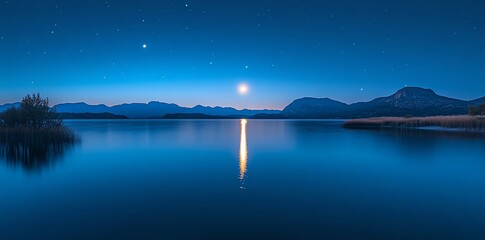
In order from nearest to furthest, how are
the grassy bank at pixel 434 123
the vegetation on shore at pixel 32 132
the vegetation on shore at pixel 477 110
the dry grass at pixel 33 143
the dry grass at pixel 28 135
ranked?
the dry grass at pixel 33 143 < the vegetation on shore at pixel 32 132 < the dry grass at pixel 28 135 < the grassy bank at pixel 434 123 < the vegetation on shore at pixel 477 110

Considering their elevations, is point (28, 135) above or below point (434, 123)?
below

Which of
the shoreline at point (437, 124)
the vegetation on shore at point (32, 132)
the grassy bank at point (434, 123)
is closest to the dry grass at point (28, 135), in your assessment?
the vegetation on shore at point (32, 132)

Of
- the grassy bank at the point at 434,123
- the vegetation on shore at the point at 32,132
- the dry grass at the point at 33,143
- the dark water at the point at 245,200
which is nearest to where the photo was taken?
the dark water at the point at 245,200

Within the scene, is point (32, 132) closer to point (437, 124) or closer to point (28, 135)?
point (28, 135)

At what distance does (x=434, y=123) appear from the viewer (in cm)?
5600

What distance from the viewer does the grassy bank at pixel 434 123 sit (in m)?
46.1

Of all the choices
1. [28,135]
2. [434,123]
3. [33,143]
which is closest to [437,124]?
[434,123]

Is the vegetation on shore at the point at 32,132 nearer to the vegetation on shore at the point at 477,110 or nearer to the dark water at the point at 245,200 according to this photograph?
the dark water at the point at 245,200

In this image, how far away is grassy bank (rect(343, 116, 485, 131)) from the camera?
1813 inches

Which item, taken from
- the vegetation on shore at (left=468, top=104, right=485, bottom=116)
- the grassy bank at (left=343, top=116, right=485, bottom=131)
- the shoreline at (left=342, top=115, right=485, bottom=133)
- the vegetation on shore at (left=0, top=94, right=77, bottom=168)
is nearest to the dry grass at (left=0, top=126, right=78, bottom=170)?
the vegetation on shore at (left=0, top=94, right=77, bottom=168)

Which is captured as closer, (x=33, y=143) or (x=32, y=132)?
(x=33, y=143)

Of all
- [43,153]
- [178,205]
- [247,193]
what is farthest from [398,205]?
[43,153]

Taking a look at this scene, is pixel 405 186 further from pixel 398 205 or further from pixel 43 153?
pixel 43 153

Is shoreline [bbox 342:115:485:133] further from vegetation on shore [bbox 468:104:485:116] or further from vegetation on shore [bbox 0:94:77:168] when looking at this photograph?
vegetation on shore [bbox 0:94:77:168]
